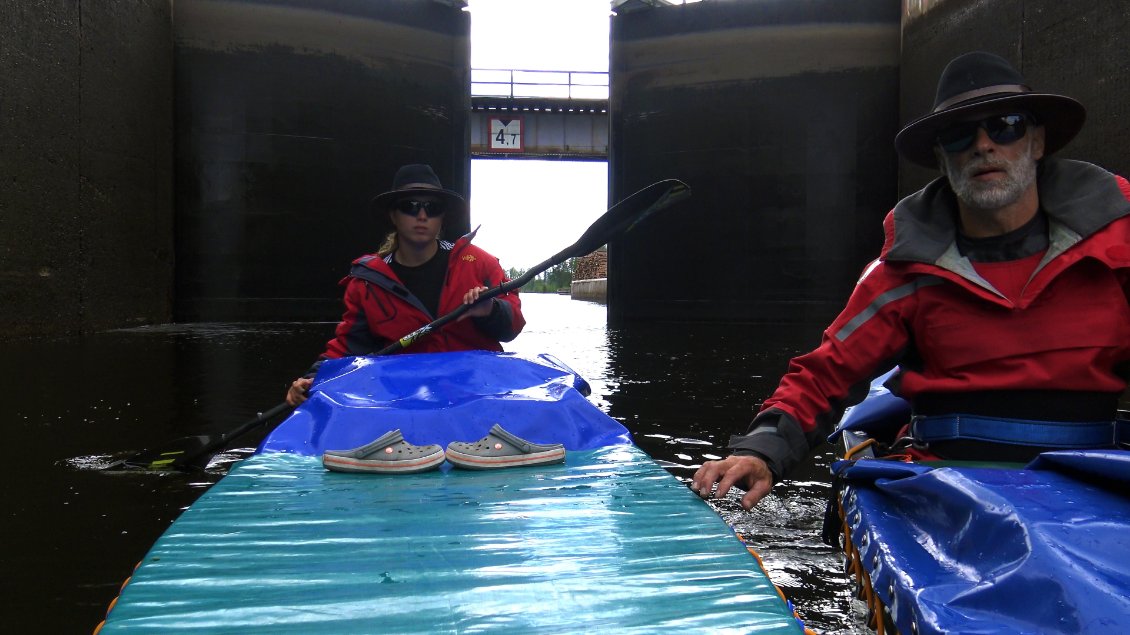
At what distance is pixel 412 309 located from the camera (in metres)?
3.66

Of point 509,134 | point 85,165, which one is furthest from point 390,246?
point 509,134

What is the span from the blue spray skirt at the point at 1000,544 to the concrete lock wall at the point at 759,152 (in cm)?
1093

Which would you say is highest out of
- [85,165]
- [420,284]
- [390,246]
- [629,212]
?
[85,165]

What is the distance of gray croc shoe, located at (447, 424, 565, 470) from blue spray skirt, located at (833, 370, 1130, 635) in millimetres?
978

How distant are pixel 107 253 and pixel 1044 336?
10.7 m

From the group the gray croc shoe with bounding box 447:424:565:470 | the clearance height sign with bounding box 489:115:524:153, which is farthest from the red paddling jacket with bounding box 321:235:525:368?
the clearance height sign with bounding box 489:115:524:153

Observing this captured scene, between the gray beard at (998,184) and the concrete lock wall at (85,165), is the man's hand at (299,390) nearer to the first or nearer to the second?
the gray beard at (998,184)

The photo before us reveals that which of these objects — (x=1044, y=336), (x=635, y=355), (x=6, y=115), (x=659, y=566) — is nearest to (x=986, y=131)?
(x=1044, y=336)

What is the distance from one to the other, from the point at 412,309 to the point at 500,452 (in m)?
1.42

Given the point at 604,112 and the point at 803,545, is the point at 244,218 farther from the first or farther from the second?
the point at 803,545

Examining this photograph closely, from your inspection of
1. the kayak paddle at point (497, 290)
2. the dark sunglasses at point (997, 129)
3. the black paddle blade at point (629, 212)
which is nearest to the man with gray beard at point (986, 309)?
the dark sunglasses at point (997, 129)

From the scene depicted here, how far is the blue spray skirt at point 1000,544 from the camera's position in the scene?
1.09m

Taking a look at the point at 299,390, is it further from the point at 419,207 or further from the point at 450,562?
the point at 450,562

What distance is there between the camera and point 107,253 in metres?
10.1
